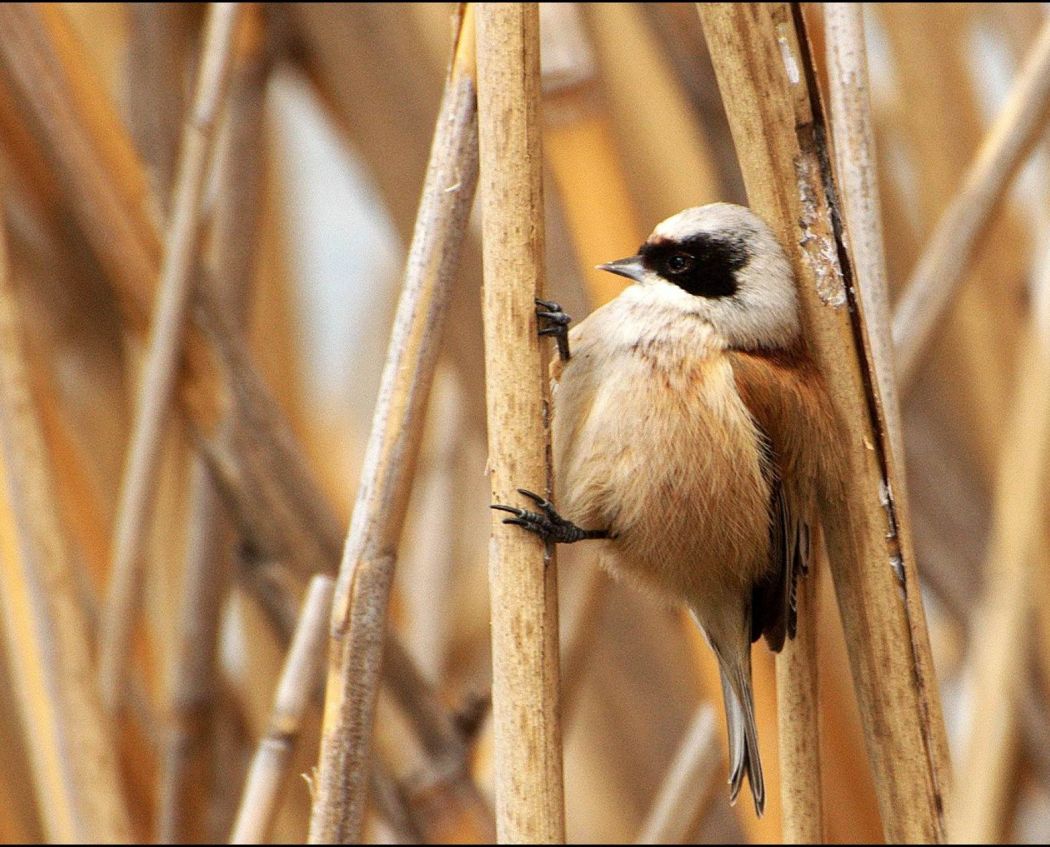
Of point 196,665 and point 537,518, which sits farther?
point 196,665

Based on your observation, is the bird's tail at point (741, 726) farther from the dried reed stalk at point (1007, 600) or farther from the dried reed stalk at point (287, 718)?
the dried reed stalk at point (287, 718)

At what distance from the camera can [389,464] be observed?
985 mm

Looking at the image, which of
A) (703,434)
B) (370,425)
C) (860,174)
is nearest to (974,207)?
(860,174)

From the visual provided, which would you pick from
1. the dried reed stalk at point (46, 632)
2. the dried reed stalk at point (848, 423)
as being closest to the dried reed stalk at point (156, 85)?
the dried reed stalk at point (46, 632)

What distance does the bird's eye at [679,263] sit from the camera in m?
1.14

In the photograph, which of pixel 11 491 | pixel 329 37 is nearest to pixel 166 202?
pixel 329 37

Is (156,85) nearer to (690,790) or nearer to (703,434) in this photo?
(703,434)

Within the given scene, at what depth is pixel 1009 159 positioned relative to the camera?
1.30m

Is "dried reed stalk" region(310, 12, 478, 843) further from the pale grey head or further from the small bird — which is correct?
the pale grey head

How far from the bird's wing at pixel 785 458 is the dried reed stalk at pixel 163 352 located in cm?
60

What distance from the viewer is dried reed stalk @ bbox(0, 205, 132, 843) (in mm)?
1158

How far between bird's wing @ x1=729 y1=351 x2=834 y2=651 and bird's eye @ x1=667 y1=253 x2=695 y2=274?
0.32 ft

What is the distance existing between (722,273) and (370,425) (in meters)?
0.75

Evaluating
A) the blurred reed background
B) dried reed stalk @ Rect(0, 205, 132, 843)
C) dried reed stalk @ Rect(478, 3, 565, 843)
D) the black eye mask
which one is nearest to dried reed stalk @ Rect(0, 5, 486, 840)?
the blurred reed background
